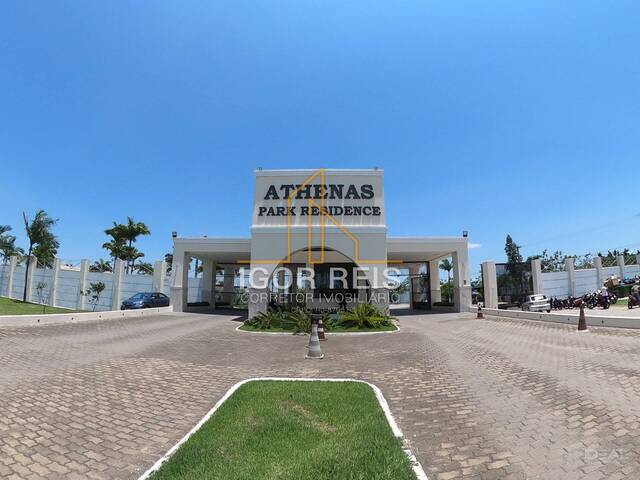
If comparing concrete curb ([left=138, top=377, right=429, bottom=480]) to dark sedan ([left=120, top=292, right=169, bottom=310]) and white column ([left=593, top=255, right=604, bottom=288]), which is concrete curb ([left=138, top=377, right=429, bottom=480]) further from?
white column ([left=593, top=255, right=604, bottom=288])

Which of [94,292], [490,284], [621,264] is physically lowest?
[94,292]

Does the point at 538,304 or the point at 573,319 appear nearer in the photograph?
the point at 573,319

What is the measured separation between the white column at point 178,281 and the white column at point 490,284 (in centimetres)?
2046

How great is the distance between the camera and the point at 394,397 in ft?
18.6

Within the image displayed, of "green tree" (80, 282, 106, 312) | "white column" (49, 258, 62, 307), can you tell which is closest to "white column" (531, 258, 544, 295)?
"green tree" (80, 282, 106, 312)

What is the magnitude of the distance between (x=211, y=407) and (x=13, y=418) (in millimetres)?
2372

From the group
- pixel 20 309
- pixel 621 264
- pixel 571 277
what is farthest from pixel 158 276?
pixel 621 264

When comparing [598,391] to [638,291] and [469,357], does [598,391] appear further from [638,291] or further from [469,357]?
[638,291]

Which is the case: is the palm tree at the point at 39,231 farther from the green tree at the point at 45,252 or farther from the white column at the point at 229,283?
the white column at the point at 229,283

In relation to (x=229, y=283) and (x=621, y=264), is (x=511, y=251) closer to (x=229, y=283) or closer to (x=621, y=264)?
(x=621, y=264)

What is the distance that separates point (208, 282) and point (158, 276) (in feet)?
13.2

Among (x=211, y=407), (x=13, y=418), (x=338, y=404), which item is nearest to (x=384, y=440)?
(x=338, y=404)

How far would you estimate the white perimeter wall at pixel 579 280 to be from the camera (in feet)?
86.0

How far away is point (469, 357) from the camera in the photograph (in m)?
8.59
